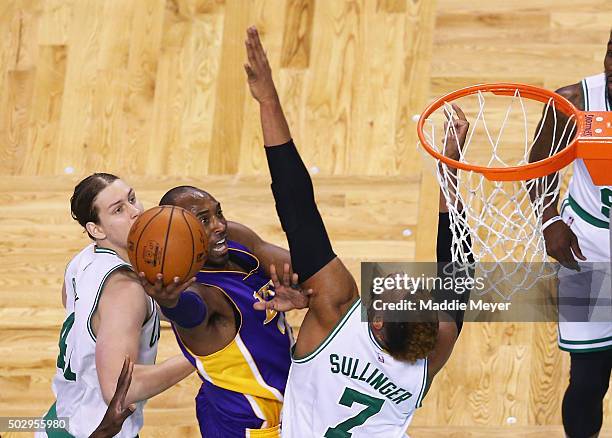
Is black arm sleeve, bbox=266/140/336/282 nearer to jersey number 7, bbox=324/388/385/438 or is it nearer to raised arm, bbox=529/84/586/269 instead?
jersey number 7, bbox=324/388/385/438

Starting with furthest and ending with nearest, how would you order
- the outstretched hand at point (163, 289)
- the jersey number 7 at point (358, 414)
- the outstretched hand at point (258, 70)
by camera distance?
the jersey number 7 at point (358, 414)
the outstretched hand at point (258, 70)
the outstretched hand at point (163, 289)

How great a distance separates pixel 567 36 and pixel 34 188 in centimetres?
226

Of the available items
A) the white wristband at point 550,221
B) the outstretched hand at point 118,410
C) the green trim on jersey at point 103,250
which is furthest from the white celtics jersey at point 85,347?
the white wristband at point 550,221

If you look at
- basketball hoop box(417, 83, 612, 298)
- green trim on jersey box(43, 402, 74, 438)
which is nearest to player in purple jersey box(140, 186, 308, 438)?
green trim on jersey box(43, 402, 74, 438)

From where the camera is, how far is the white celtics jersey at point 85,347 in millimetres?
3359

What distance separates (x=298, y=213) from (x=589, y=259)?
111 cm

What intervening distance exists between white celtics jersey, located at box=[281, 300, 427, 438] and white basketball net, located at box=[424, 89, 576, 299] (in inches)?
16.5

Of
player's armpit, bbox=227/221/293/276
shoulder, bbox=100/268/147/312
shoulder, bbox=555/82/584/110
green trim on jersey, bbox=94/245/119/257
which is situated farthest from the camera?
shoulder, bbox=555/82/584/110

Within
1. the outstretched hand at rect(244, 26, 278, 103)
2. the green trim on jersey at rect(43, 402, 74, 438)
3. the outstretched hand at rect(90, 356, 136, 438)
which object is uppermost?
the outstretched hand at rect(244, 26, 278, 103)

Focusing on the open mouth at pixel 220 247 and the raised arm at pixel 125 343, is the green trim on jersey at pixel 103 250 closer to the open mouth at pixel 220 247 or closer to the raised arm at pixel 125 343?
the raised arm at pixel 125 343

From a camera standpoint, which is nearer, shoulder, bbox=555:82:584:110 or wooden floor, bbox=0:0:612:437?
shoulder, bbox=555:82:584:110

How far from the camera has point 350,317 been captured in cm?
313

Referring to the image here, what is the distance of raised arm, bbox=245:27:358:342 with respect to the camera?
311cm

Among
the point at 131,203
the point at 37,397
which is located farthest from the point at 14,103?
the point at 131,203
